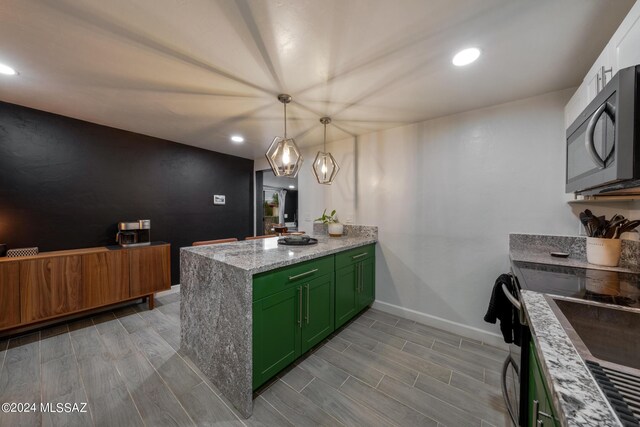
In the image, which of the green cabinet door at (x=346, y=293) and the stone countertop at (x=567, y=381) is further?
the green cabinet door at (x=346, y=293)

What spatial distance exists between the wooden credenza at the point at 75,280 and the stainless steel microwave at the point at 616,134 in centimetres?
389

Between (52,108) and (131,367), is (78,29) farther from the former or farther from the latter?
(131,367)

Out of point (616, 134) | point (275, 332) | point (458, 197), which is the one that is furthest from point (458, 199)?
point (275, 332)

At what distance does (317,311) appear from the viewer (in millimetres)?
1960

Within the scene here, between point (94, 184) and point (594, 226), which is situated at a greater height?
point (94, 184)

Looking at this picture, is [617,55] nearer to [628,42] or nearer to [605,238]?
[628,42]

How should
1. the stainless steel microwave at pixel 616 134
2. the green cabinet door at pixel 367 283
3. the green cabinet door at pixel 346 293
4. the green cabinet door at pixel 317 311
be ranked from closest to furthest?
the stainless steel microwave at pixel 616 134, the green cabinet door at pixel 317 311, the green cabinet door at pixel 346 293, the green cabinet door at pixel 367 283

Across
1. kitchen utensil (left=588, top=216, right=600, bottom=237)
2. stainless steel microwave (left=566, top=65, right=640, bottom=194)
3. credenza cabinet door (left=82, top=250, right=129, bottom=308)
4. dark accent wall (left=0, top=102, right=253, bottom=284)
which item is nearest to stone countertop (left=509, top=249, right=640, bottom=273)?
kitchen utensil (left=588, top=216, right=600, bottom=237)

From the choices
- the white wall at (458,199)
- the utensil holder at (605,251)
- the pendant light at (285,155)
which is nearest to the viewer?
the utensil holder at (605,251)

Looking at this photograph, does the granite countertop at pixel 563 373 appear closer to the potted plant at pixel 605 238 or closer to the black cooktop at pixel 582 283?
the black cooktop at pixel 582 283

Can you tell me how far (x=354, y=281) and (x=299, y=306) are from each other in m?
0.92

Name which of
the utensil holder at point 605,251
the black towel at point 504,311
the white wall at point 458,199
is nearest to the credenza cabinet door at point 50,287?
the white wall at point 458,199

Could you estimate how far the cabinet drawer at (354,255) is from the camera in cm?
223

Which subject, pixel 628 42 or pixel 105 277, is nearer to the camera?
pixel 628 42
